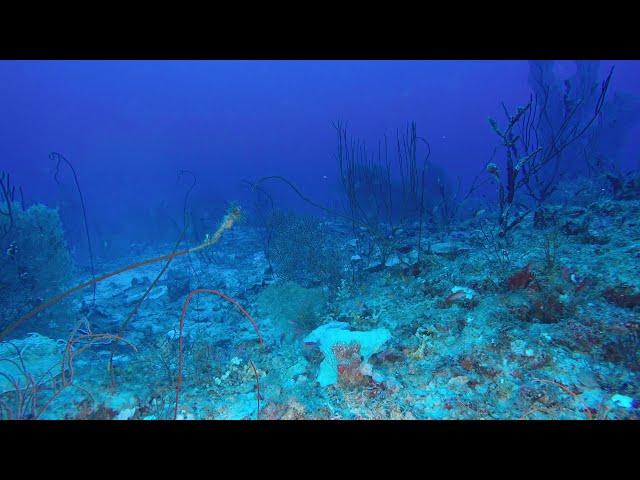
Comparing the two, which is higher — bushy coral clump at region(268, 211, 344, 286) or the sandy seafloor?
bushy coral clump at region(268, 211, 344, 286)

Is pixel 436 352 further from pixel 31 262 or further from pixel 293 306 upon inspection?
pixel 31 262

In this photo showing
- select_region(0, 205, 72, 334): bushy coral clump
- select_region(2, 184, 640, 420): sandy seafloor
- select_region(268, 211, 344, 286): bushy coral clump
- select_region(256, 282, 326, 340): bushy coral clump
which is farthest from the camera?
select_region(268, 211, 344, 286): bushy coral clump

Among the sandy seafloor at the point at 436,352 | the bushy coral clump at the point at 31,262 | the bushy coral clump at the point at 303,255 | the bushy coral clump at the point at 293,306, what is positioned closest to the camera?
the sandy seafloor at the point at 436,352

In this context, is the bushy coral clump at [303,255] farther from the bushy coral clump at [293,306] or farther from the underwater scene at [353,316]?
the bushy coral clump at [293,306]

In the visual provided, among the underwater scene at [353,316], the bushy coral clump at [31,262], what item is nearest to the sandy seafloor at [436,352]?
the underwater scene at [353,316]

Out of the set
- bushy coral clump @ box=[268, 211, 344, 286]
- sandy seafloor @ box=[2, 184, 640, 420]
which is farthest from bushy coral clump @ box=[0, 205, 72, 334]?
bushy coral clump @ box=[268, 211, 344, 286]

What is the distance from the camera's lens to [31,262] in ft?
21.0

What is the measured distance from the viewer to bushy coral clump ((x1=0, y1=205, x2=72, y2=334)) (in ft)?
19.3

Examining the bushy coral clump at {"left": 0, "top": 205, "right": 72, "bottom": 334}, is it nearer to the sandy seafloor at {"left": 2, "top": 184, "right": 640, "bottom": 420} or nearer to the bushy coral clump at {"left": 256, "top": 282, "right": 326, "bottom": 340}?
the sandy seafloor at {"left": 2, "top": 184, "right": 640, "bottom": 420}

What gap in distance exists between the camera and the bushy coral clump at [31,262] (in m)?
5.89

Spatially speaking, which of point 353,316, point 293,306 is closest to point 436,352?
point 353,316
